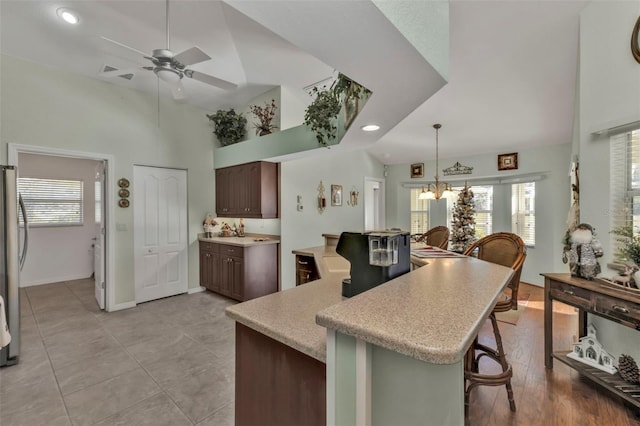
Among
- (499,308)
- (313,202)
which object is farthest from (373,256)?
(313,202)

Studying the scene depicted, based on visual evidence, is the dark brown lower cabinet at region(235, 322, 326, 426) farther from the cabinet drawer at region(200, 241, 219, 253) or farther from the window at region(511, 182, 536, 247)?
the window at region(511, 182, 536, 247)

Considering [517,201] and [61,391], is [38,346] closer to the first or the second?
[61,391]

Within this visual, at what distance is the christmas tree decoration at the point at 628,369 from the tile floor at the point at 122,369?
108 inches

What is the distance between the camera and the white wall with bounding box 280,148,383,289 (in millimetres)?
4367

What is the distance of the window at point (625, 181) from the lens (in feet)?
6.77

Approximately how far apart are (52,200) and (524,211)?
8760 mm

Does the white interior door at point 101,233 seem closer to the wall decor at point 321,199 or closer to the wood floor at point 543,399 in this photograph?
the wall decor at point 321,199

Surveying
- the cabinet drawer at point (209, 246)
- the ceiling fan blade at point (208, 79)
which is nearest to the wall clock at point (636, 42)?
the ceiling fan blade at point (208, 79)

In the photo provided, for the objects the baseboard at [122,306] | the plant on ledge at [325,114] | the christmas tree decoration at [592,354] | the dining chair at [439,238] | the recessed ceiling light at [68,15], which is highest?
the recessed ceiling light at [68,15]

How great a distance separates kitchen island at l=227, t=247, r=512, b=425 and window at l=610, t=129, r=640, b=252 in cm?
172

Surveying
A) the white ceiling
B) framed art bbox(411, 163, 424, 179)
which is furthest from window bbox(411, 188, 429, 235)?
the white ceiling

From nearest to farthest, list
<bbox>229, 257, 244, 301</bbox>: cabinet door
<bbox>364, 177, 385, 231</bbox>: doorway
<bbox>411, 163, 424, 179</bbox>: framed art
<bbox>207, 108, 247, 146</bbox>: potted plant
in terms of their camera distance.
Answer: <bbox>229, 257, 244, 301</bbox>: cabinet door → <bbox>207, 108, 247, 146</bbox>: potted plant → <bbox>411, 163, 424, 179</bbox>: framed art → <bbox>364, 177, 385, 231</bbox>: doorway

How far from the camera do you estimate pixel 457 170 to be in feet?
18.9

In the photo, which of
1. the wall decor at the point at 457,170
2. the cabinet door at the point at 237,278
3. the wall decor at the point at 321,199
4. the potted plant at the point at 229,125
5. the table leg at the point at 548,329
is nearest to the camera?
the table leg at the point at 548,329
